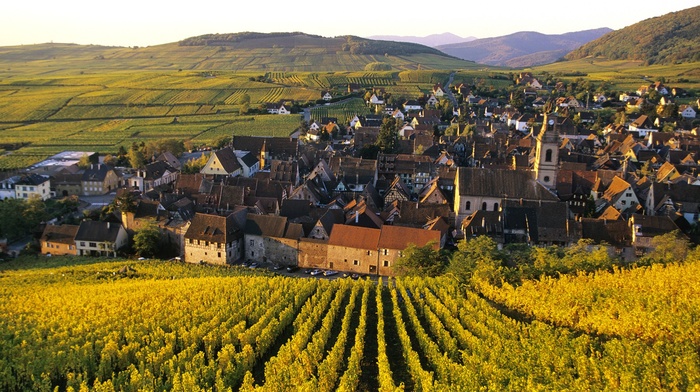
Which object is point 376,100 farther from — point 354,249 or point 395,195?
point 354,249

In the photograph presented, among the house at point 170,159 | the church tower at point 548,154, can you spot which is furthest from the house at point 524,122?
the house at point 170,159

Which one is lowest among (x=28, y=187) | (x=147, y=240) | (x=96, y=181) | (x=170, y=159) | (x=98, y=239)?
(x=98, y=239)

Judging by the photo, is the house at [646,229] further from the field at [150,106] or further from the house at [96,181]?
the field at [150,106]

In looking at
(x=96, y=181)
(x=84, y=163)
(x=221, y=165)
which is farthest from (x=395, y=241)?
(x=84, y=163)

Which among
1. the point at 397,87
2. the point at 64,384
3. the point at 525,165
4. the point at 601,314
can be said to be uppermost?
the point at 397,87

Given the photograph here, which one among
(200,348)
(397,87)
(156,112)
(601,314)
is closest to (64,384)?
(200,348)

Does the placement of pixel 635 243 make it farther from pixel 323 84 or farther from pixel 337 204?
pixel 323 84

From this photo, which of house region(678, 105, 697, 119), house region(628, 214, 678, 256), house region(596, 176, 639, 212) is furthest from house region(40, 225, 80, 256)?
house region(678, 105, 697, 119)
